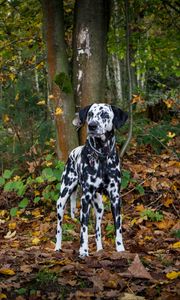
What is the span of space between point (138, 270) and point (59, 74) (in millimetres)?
4838

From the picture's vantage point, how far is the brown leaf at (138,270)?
171 inches

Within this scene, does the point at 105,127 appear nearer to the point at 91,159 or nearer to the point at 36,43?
the point at 91,159

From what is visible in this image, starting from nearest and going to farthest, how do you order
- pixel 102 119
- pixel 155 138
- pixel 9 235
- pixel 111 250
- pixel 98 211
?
pixel 102 119 < pixel 111 250 < pixel 98 211 < pixel 9 235 < pixel 155 138

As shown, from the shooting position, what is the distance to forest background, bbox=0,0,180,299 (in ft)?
15.0

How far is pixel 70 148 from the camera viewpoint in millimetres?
8523

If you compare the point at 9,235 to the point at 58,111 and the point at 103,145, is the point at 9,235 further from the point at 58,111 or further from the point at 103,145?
the point at 103,145

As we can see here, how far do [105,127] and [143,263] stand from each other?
62.1 inches

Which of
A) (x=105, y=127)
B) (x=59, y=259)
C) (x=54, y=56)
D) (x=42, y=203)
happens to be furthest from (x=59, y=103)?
(x=59, y=259)

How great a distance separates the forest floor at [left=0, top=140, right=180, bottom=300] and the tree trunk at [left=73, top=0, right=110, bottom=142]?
1765mm

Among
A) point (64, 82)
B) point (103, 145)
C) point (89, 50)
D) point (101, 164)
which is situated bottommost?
point (101, 164)

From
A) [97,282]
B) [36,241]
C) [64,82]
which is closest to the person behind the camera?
[97,282]

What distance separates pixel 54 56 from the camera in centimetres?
862

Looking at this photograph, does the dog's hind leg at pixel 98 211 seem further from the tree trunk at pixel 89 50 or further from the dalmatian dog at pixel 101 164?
the tree trunk at pixel 89 50

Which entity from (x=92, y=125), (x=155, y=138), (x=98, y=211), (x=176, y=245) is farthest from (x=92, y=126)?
(x=155, y=138)
